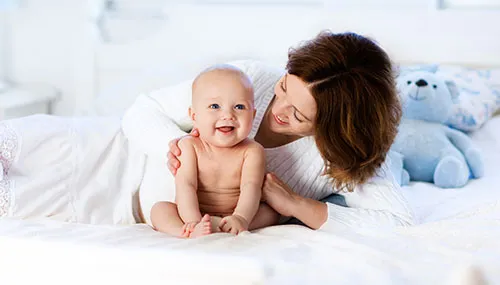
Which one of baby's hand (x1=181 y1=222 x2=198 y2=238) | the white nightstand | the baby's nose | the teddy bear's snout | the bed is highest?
the baby's nose

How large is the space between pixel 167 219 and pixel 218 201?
126 mm

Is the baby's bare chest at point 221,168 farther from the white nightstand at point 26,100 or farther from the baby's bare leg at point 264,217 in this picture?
the white nightstand at point 26,100

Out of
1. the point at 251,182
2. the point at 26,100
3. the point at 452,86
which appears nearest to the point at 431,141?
the point at 452,86

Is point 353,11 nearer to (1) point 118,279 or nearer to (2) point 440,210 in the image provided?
(2) point 440,210

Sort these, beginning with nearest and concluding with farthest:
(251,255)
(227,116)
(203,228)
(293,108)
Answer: (251,255), (203,228), (227,116), (293,108)

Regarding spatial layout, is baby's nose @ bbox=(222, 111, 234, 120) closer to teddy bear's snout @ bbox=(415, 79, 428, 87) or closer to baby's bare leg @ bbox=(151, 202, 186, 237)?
baby's bare leg @ bbox=(151, 202, 186, 237)

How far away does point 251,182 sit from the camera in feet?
5.25

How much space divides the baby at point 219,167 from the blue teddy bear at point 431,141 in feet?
2.22

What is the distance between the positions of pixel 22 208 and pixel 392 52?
1.60 meters

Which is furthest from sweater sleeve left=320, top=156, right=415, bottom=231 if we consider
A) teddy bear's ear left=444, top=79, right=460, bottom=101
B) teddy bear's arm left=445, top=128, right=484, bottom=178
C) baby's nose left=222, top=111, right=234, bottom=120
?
teddy bear's ear left=444, top=79, right=460, bottom=101

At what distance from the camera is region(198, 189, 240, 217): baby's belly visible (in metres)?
1.64

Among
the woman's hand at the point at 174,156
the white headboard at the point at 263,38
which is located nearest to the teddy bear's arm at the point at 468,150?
the white headboard at the point at 263,38

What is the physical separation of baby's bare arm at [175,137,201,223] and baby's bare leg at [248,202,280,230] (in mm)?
140

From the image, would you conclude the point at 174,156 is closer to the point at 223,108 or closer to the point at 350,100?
the point at 223,108
